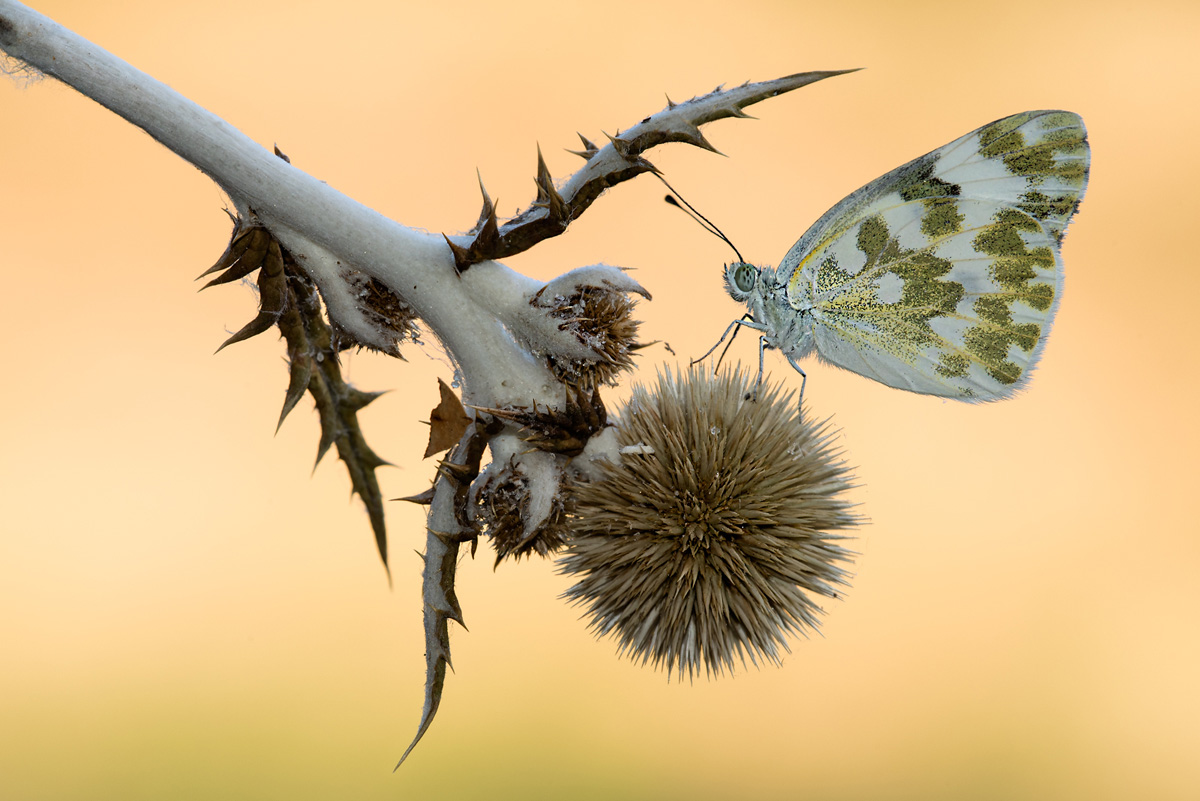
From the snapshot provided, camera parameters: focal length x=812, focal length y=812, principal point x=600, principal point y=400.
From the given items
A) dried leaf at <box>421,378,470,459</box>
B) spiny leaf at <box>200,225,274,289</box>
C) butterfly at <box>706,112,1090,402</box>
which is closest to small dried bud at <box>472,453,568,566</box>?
dried leaf at <box>421,378,470,459</box>

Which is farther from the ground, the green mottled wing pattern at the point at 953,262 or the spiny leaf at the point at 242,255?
the green mottled wing pattern at the point at 953,262

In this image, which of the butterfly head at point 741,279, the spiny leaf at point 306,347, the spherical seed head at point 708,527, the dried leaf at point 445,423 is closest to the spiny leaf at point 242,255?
the spiny leaf at point 306,347

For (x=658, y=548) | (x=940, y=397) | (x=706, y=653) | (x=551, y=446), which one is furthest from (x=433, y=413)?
(x=940, y=397)

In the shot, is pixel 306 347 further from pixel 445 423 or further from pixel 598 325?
pixel 598 325

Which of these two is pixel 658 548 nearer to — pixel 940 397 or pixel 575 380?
pixel 575 380

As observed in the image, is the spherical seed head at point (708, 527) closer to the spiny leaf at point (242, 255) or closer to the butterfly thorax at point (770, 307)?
the butterfly thorax at point (770, 307)

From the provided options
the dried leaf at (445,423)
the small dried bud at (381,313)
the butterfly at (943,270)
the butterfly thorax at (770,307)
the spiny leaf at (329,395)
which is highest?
the butterfly at (943,270)
